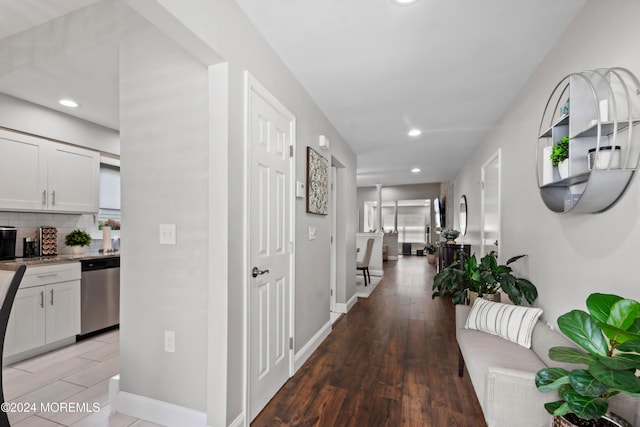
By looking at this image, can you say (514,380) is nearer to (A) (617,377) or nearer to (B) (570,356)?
(B) (570,356)

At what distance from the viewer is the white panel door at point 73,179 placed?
3301mm

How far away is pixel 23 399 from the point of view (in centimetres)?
211

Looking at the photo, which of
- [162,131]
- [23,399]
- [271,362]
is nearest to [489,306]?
[271,362]

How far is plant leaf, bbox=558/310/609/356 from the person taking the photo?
1.10m

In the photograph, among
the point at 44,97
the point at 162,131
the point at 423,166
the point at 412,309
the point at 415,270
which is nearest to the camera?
the point at 162,131

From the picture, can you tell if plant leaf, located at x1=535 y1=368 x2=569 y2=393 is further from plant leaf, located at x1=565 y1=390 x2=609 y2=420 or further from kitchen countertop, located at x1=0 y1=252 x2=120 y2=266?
kitchen countertop, located at x1=0 y1=252 x2=120 y2=266

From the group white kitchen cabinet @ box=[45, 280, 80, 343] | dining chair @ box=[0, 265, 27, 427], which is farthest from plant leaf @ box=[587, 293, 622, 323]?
white kitchen cabinet @ box=[45, 280, 80, 343]

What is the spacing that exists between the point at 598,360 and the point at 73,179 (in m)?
4.65

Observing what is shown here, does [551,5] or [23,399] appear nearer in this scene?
[551,5]

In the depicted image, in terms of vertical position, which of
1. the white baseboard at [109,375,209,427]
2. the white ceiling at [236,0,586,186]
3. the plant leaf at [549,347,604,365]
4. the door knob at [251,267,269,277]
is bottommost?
the white baseboard at [109,375,209,427]

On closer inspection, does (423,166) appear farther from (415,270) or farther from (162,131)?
(162,131)

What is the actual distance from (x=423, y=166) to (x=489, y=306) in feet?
15.0

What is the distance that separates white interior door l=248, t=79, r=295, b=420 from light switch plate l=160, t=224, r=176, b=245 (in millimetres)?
456

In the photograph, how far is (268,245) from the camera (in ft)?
6.84
